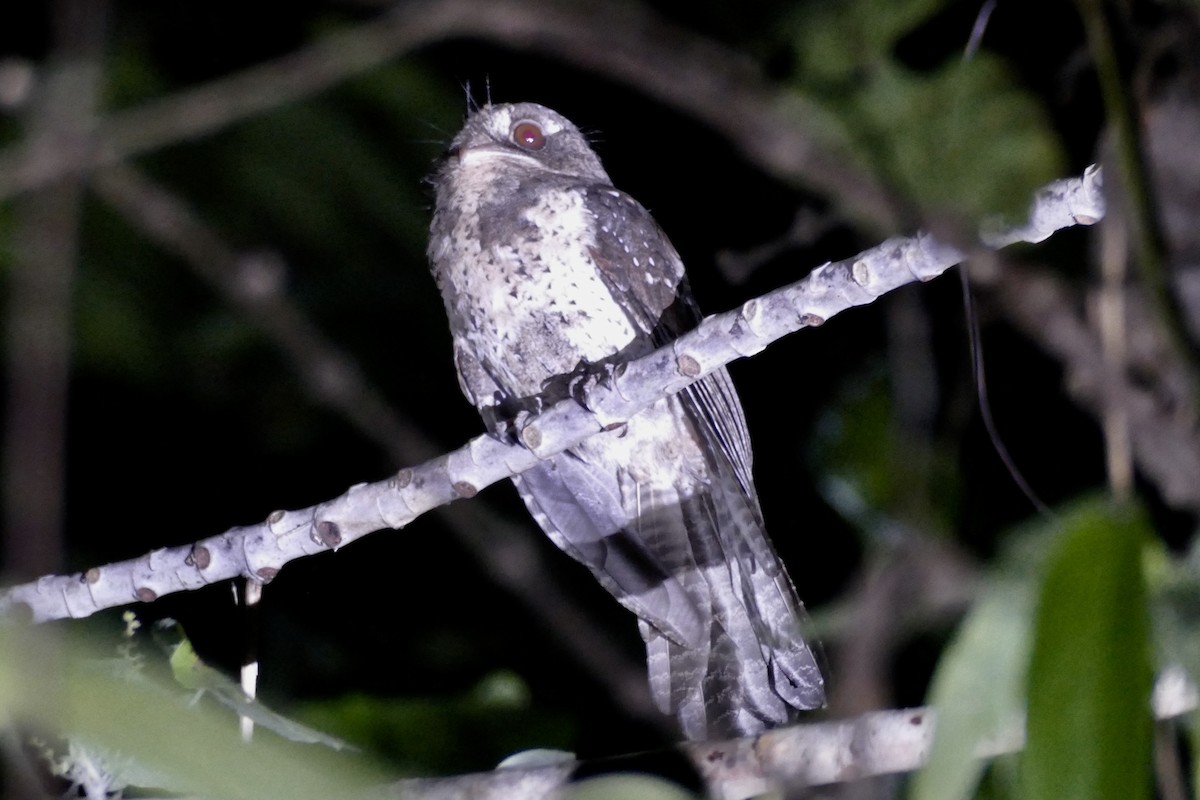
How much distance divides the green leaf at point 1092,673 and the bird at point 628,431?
3.57 feet

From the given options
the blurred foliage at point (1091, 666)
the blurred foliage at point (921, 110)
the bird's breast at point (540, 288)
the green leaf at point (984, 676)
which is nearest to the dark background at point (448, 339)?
the blurred foliage at point (921, 110)

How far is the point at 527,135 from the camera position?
2738 mm

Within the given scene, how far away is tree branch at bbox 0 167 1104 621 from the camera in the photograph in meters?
1.56

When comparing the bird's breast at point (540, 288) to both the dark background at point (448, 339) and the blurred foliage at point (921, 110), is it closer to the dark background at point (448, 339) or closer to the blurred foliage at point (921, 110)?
the dark background at point (448, 339)

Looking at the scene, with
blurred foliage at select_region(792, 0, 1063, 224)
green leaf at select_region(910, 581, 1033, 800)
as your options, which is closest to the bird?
blurred foliage at select_region(792, 0, 1063, 224)

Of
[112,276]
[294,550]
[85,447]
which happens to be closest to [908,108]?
[294,550]

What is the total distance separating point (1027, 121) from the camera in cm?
267

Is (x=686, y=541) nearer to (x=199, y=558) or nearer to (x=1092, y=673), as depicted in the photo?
(x=199, y=558)

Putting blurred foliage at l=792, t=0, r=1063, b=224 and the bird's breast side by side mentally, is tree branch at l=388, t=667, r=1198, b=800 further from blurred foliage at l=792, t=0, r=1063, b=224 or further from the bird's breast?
blurred foliage at l=792, t=0, r=1063, b=224

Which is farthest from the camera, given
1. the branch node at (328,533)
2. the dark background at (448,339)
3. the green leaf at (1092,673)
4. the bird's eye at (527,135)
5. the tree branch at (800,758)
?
the bird's eye at (527,135)

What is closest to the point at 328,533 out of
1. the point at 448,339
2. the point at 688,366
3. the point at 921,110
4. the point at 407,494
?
the point at 407,494

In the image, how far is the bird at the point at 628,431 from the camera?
2166mm

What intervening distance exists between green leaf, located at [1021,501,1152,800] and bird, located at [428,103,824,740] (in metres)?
1.09

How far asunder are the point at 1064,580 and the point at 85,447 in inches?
155
